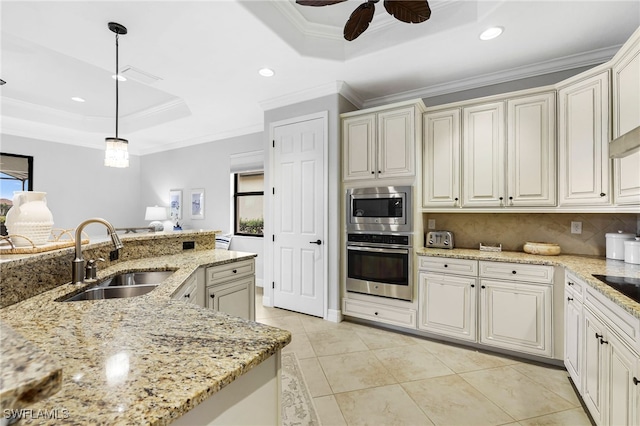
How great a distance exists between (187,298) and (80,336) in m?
0.92

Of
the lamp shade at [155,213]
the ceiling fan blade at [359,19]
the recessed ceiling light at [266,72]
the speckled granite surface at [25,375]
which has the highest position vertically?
the recessed ceiling light at [266,72]

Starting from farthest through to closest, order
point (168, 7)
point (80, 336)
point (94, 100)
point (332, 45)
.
Answer: point (94, 100) < point (332, 45) < point (168, 7) < point (80, 336)

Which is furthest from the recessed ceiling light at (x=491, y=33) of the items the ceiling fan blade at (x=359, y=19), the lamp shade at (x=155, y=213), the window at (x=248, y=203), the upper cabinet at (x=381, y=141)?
the lamp shade at (x=155, y=213)

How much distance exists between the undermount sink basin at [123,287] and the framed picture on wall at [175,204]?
4.08 meters

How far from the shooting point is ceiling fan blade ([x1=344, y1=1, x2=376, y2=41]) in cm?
147

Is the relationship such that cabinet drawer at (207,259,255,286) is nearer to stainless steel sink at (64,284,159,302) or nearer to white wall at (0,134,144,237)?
stainless steel sink at (64,284,159,302)

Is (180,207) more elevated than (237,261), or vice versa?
(180,207)

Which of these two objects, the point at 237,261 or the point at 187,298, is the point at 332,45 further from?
the point at 187,298

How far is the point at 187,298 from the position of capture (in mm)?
1784

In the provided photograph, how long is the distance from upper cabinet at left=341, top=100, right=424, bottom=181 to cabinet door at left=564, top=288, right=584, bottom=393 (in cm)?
160

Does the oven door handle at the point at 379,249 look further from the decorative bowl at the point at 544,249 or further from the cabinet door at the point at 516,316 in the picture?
the decorative bowl at the point at 544,249

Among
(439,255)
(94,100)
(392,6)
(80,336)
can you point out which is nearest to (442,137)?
(439,255)

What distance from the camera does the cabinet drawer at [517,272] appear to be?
7.58ft

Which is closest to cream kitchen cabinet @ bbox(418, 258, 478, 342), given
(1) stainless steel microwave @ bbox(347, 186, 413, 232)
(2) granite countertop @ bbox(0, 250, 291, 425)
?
(1) stainless steel microwave @ bbox(347, 186, 413, 232)
